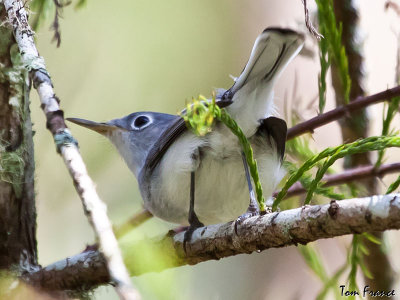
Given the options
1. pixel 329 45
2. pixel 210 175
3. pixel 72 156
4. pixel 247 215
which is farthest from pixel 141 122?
pixel 72 156

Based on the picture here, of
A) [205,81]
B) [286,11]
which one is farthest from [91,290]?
[286,11]

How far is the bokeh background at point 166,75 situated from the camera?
295 centimetres

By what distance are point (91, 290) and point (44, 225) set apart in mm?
1557

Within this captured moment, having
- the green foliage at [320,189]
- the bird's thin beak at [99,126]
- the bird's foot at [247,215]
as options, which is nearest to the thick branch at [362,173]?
the green foliage at [320,189]

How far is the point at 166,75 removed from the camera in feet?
10.8

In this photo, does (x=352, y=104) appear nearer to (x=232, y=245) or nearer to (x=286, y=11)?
(x=232, y=245)

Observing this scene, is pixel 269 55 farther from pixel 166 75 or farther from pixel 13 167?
pixel 166 75

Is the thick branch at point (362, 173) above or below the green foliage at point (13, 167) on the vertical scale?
below

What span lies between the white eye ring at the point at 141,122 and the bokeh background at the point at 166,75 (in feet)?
1.15

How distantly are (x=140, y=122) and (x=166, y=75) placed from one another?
102 centimetres

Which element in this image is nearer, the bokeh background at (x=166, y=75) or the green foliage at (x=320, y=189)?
the green foliage at (x=320, y=189)

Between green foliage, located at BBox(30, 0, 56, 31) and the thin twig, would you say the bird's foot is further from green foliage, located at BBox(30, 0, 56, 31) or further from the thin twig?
green foliage, located at BBox(30, 0, 56, 31)

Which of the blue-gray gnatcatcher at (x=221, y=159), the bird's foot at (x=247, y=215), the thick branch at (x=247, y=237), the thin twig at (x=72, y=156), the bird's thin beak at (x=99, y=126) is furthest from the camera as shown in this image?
the bird's thin beak at (x=99, y=126)

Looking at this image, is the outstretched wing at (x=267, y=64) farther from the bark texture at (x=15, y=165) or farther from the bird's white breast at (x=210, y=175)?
the bark texture at (x=15, y=165)
